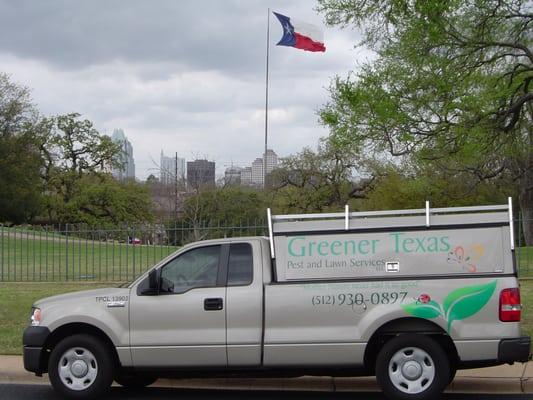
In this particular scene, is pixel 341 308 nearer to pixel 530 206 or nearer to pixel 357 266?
pixel 357 266

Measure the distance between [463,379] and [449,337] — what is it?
5.52 ft

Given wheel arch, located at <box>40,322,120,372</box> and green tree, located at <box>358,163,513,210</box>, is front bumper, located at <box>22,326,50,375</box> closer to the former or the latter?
wheel arch, located at <box>40,322,120,372</box>

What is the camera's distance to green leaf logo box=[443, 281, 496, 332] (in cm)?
760

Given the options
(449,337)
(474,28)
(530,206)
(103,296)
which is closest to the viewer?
(449,337)

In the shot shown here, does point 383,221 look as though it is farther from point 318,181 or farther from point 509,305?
point 318,181

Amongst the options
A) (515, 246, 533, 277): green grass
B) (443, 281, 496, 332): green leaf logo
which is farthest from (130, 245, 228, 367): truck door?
(515, 246, 533, 277): green grass

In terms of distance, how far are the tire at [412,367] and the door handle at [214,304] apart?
171 centimetres

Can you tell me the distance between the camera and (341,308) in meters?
7.80

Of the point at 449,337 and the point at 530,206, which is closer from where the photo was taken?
the point at 449,337

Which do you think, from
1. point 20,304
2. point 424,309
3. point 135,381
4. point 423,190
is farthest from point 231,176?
point 424,309

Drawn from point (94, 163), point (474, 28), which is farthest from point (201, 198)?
point (474, 28)

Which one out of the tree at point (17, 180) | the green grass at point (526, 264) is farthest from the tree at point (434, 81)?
the tree at point (17, 180)

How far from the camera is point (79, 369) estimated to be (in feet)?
26.9

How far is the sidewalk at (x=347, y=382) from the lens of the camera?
347 inches
